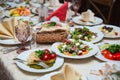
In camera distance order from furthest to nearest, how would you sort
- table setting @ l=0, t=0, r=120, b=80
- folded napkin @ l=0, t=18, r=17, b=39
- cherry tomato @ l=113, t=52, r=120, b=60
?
folded napkin @ l=0, t=18, r=17, b=39 → cherry tomato @ l=113, t=52, r=120, b=60 → table setting @ l=0, t=0, r=120, b=80

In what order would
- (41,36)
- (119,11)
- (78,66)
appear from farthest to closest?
(119,11) < (41,36) < (78,66)

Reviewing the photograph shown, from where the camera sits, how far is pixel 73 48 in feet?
4.02

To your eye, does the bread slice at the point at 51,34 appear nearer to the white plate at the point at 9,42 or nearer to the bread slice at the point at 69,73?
the white plate at the point at 9,42

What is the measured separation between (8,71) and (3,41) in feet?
1.08

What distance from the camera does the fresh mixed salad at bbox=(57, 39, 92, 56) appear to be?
120 cm

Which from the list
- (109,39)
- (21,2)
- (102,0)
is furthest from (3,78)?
(102,0)

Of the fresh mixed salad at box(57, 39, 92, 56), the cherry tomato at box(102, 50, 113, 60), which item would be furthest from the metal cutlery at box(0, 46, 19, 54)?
the cherry tomato at box(102, 50, 113, 60)

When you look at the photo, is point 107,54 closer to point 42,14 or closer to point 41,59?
point 41,59

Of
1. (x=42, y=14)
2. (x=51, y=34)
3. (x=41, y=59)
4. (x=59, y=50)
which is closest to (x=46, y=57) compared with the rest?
(x=41, y=59)

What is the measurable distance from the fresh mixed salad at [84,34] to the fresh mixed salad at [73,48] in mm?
97

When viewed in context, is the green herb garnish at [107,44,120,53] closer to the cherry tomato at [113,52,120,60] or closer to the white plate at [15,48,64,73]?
the cherry tomato at [113,52,120,60]

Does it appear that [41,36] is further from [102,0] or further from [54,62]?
[102,0]

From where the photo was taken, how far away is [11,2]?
227 centimetres

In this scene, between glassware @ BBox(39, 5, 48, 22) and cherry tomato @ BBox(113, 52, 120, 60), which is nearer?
cherry tomato @ BBox(113, 52, 120, 60)
